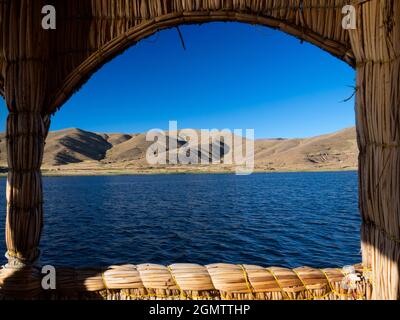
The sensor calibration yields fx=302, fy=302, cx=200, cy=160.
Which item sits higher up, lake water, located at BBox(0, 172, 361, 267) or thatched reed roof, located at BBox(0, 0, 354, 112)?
thatched reed roof, located at BBox(0, 0, 354, 112)

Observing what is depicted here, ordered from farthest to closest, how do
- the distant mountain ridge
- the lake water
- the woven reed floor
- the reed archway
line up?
the distant mountain ridge, the lake water, the woven reed floor, the reed archway

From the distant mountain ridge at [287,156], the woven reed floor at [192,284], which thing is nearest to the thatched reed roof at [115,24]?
the woven reed floor at [192,284]

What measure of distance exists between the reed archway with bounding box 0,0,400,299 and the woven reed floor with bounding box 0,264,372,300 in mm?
334

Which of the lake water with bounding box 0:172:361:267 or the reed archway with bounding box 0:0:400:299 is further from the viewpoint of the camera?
the lake water with bounding box 0:172:361:267

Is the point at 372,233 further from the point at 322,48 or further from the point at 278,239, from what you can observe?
the point at 278,239

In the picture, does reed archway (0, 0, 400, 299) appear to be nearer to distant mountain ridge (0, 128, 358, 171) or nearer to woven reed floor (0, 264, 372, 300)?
woven reed floor (0, 264, 372, 300)

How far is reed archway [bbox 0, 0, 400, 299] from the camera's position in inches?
146

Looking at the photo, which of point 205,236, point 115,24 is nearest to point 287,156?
point 205,236

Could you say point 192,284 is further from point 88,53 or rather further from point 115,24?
point 115,24

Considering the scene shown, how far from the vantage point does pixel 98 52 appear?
424cm

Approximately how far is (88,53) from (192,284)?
3523 millimetres

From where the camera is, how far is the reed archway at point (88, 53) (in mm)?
3715

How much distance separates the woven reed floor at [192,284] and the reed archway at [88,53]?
33 cm

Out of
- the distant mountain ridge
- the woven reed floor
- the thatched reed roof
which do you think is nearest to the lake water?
the woven reed floor
